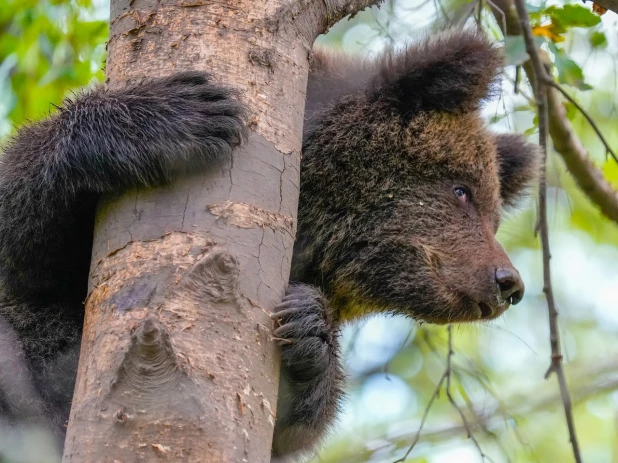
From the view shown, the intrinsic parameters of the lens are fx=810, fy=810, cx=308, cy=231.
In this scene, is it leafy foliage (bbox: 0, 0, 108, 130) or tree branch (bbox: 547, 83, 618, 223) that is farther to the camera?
leafy foliage (bbox: 0, 0, 108, 130)

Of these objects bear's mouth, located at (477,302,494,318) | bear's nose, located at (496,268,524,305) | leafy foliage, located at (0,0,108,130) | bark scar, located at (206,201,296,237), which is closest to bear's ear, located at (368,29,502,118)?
bear's nose, located at (496,268,524,305)

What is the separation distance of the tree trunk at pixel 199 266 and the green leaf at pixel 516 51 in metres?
0.99

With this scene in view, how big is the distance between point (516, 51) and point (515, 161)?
1.37 m

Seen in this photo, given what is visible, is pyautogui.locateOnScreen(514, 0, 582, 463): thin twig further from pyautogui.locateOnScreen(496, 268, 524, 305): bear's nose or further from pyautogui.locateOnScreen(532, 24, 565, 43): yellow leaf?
pyautogui.locateOnScreen(532, 24, 565, 43): yellow leaf

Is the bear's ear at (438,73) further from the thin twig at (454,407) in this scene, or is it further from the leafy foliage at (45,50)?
the leafy foliage at (45,50)

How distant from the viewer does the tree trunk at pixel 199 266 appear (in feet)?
6.91

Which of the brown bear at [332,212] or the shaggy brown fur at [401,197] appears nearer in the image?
the brown bear at [332,212]

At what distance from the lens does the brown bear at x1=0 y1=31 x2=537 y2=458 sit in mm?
3117

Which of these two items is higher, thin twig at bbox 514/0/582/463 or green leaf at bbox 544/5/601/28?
green leaf at bbox 544/5/601/28

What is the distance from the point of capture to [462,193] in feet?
14.0

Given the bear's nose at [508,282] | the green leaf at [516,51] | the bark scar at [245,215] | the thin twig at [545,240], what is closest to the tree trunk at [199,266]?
the bark scar at [245,215]

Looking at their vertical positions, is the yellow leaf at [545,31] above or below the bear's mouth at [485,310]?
above

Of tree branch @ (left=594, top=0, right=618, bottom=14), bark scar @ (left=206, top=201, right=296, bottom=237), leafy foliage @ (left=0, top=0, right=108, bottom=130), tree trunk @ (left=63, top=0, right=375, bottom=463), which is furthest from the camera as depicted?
leafy foliage @ (left=0, top=0, right=108, bottom=130)

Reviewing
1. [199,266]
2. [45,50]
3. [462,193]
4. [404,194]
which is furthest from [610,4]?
[45,50]
